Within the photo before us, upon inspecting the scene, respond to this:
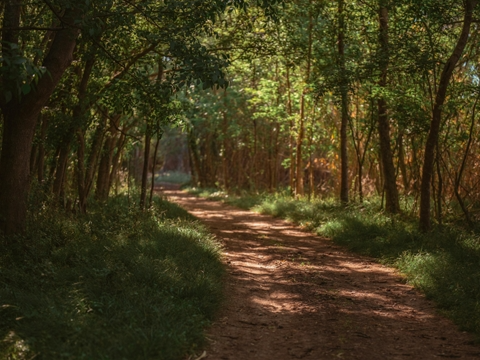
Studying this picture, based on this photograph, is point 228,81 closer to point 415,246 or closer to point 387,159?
point 415,246

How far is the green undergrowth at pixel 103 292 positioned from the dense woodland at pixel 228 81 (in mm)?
886

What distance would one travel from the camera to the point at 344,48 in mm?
16328

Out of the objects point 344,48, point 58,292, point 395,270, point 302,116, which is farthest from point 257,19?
point 58,292

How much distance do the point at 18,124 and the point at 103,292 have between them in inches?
130

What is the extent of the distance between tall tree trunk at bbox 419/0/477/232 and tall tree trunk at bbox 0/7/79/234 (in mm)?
6486

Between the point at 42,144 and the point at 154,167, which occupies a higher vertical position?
the point at 42,144

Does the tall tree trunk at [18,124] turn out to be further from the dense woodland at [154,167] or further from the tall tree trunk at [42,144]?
the tall tree trunk at [42,144]

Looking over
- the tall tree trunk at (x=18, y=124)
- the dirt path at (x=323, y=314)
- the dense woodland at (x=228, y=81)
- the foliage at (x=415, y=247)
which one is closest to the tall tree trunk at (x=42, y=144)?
the dense woodland at (x=228, y=81)

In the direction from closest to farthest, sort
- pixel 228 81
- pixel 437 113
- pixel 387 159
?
pixel 228 81
pixel 437 113
pixel 387 159

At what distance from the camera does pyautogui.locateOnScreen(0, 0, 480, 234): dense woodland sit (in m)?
8.22

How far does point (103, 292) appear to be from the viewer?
6.18 m

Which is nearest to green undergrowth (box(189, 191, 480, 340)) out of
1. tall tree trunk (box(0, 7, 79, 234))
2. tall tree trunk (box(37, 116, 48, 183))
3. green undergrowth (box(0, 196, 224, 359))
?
green undergrowth (box(0, 196, 224, 359))

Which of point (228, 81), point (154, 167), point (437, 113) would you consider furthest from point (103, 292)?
point (437, 113)

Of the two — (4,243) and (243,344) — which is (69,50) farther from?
(243,344)
